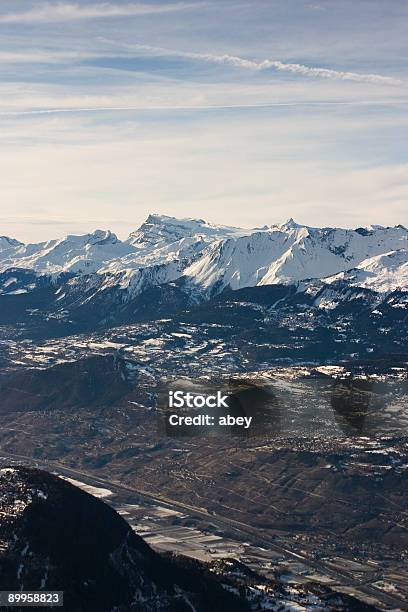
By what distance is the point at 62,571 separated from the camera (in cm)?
18900

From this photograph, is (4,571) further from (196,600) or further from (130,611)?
(196,600)

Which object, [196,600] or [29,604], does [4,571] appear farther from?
[196,600]

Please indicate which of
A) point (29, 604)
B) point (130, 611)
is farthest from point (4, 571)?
point (130, 611)

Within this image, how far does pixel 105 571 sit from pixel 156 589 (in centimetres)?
1063

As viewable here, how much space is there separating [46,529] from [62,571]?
1170 centimetres

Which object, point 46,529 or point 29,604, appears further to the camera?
point 46,529

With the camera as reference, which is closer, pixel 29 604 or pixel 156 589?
pixel 29 604

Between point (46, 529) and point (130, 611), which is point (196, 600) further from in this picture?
point (46, 529)

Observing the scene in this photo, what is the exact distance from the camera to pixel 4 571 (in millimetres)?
185250

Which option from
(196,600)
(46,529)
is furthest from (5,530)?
(196,600)

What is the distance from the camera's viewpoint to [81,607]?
183 m

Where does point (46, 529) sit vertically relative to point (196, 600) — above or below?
above

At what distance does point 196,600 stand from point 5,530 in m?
37.4

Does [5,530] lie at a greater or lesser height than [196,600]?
greater
